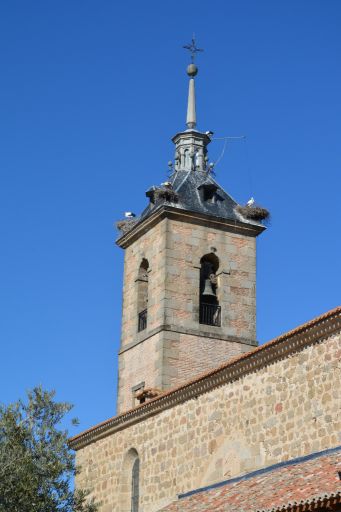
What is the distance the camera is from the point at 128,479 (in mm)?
21594

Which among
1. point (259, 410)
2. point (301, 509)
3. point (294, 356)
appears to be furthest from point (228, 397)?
point (301, 509)

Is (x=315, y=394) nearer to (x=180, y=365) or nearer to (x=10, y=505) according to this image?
(x=10, y=505)

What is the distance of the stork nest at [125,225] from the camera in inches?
1126

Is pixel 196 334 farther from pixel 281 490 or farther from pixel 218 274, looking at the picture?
pixel 281 490

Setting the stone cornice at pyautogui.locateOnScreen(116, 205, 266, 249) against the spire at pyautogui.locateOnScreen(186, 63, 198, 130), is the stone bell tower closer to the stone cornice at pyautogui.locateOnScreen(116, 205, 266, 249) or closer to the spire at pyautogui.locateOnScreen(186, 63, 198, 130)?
the stone cornice at pyautogui.locateOnScreen(116, 205, 266, 249)

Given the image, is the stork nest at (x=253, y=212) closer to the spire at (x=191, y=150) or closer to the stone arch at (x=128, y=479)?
the spire at (x=191, y=150)

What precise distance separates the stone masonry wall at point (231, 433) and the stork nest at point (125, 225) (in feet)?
24.9

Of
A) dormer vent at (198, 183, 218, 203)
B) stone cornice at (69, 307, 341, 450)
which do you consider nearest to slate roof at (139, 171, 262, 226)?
dormer vent at (198, 183, 218, 203)

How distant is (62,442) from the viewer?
20.6 m

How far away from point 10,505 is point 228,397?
16.0 ft

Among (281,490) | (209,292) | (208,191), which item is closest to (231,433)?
(281,490)

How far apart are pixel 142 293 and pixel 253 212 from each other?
151 inches

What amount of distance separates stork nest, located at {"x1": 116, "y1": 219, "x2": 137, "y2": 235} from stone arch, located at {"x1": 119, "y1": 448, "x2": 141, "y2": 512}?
8.49 m

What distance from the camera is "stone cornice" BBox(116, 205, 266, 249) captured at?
26781 millimetres
